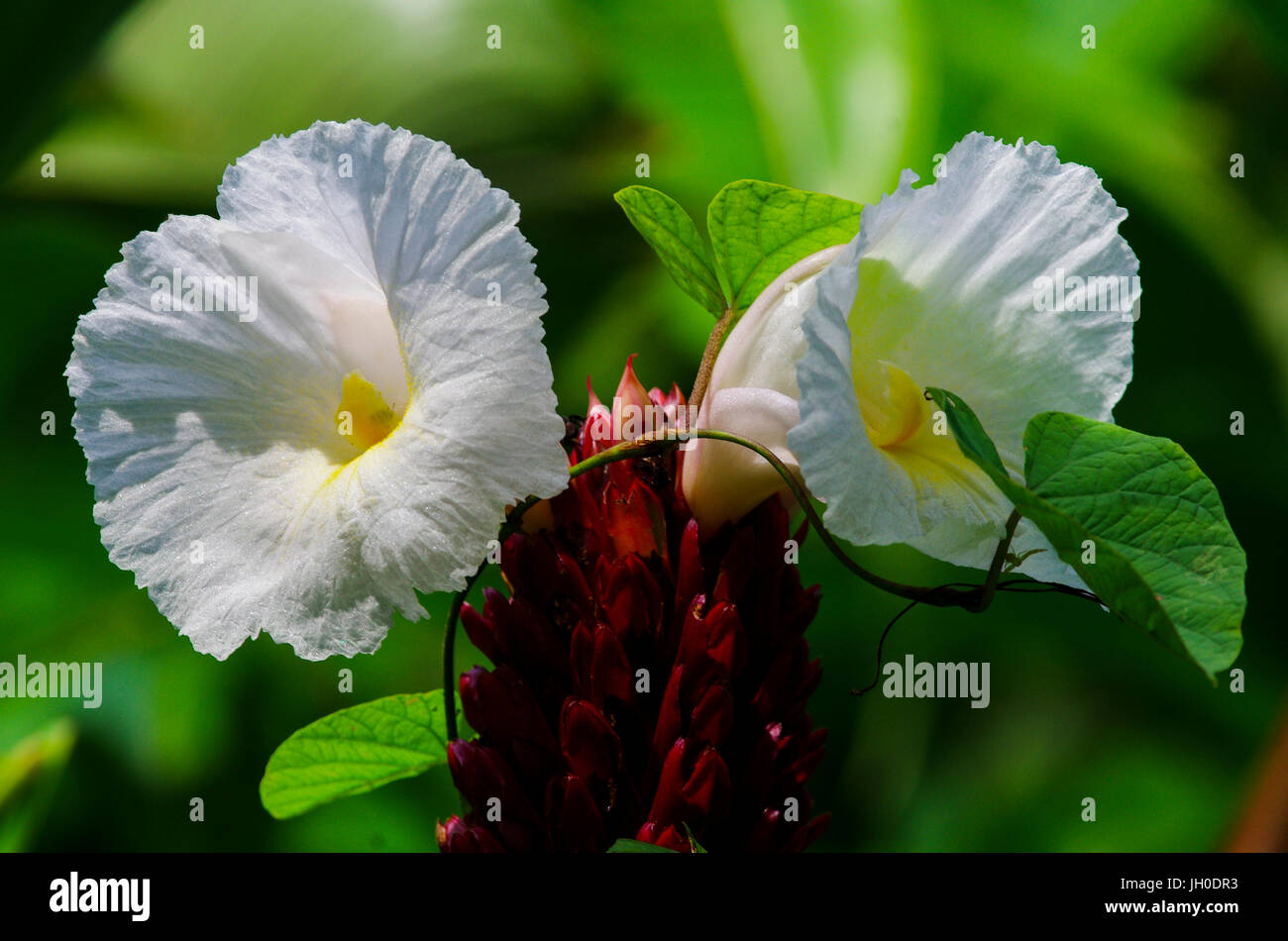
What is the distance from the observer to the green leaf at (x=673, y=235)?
0.54 m

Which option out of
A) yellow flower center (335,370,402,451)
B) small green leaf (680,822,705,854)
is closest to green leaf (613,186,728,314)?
yellow flower center (335,370,402,451)

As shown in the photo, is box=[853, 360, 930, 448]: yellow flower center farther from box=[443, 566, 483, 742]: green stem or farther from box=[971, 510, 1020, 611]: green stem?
box=[443, 566, 483, 742]: green stem

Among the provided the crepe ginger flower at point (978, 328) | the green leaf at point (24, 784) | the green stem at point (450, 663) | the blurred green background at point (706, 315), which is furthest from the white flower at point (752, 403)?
the blurred green background at point (706, 315)

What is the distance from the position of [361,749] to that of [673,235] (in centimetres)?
33

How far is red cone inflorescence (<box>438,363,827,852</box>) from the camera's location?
495mm

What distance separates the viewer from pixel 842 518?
431mm

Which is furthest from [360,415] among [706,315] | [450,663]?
[706,315]

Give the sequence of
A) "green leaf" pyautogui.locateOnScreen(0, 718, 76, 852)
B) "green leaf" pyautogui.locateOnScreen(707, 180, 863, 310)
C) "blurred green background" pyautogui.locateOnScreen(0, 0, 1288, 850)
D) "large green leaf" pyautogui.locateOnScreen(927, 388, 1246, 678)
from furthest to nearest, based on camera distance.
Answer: "blurred green background" pyautogui.locateOnScreen(0, 0, 1288, 850)
"green leaf" pyautogui.locateOnScreen(0, 718, 76, 852)
"green leaf" pyautogui.locateOnScreen(707, 180, 863, 310)
"large green leaf" pyautogui.locateOnScreen(927, 388, 1246, 678)

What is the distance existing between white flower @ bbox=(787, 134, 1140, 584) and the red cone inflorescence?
0.08 m

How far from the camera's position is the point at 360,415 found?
52 cm

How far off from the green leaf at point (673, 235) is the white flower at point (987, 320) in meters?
0.09
